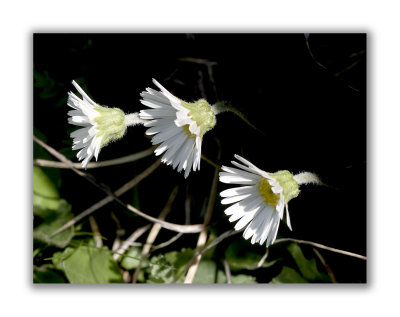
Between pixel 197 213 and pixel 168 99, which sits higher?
pixel 168 99

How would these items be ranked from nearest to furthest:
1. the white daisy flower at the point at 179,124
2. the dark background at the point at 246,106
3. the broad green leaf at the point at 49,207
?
the white daisy flower at the point at 179,124, the dark background at the point at 246,106, the broad green leaf at the point at 49,207

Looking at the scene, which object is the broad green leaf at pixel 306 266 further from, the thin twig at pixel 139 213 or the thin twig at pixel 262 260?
the thin twig at pixel 139 213

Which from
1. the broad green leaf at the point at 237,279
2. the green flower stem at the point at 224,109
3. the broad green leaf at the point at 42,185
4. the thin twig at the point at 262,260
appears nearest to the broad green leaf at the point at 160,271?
the broad green leaf at the point at 237,279
